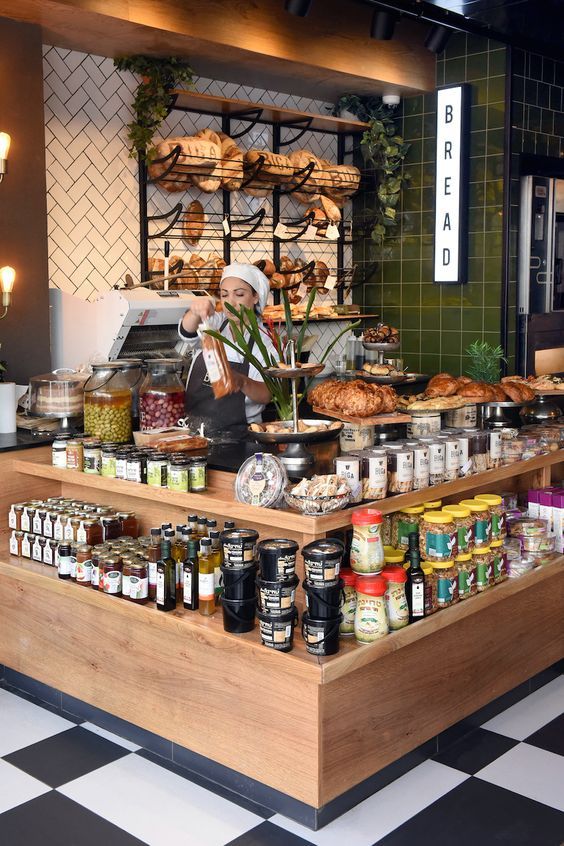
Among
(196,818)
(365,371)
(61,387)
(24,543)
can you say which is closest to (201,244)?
(365,371)

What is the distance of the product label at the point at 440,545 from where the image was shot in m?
3.09

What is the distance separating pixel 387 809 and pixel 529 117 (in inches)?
202

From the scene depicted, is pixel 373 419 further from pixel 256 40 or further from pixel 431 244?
pixel 431 244

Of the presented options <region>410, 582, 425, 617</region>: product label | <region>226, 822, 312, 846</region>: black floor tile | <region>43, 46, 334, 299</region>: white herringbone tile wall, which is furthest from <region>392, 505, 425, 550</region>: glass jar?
<region>43, 46, 334, 299</region>: white herringbone tile wall

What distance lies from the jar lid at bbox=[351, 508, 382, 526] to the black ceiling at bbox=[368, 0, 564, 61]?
3368mm

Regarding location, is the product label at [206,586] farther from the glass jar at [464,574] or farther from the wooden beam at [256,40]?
the wooden beam at [256,40]

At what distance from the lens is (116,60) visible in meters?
5.26

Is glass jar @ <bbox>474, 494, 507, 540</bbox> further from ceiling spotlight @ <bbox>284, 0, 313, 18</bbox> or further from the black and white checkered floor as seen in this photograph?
ceiling spotlight @ <bbox>284, 0, 313, 18</bbox>

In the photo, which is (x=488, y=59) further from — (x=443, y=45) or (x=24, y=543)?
(x=24, y=543)

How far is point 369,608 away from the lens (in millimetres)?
2795

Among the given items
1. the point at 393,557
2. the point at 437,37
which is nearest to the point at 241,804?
the point at 393,557

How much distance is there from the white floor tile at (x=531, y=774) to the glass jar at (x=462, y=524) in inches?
27.7

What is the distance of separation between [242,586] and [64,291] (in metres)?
2.92

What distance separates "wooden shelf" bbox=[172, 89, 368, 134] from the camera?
5516mm
